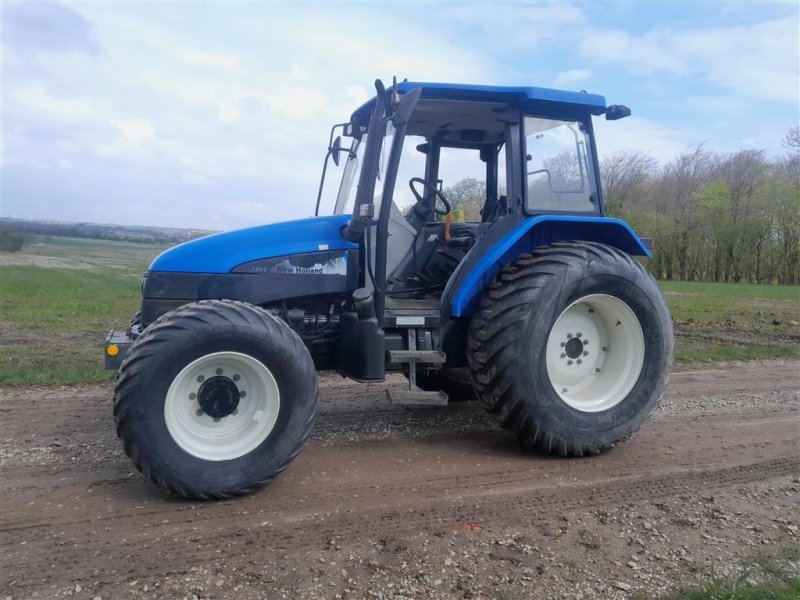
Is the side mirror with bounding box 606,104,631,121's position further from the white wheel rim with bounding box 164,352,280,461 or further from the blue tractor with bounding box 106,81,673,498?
the white wheel rim with bounding box 164,352,280,461

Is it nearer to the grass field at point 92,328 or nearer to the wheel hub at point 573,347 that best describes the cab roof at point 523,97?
the wheel hub at point 573,347

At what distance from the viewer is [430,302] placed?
510 cm

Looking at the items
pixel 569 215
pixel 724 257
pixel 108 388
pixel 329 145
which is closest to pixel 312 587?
pixel 569 215

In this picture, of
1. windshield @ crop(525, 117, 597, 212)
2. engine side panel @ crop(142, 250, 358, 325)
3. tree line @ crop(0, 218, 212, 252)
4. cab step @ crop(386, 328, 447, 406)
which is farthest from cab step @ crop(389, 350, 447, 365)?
tree line @ crop(0, 218, 212, 252)

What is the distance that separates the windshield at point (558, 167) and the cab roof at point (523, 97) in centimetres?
10

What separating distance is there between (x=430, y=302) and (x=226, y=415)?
1804mm

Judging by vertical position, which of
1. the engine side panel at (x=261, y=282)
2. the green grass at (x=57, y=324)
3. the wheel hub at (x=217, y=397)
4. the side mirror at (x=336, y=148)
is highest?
the side mirror at (x=336, y=148)

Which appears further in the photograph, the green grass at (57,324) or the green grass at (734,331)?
the green grass at (734,331)

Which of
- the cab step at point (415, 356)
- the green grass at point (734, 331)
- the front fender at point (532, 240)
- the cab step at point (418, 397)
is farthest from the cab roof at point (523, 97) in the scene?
the green grass at point (734, 331)

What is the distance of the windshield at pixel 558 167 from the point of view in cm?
496

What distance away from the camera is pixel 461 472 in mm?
4391

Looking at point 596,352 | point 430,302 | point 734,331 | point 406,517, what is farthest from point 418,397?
point 734,331

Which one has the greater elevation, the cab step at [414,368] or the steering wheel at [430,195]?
the steering wheel at [430,195]

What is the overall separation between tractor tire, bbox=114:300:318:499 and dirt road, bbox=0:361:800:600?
21 centimetres
